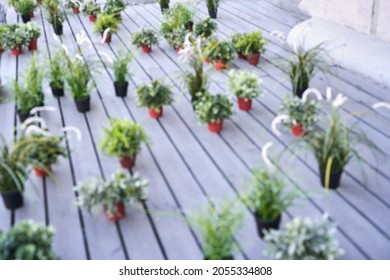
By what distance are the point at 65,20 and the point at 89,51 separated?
1.42 m

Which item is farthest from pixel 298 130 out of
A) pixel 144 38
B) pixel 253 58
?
pixel 144 38

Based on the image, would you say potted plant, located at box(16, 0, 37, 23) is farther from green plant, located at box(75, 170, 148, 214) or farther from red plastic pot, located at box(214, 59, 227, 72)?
green plant, located at box(75, 170, 148, 214)

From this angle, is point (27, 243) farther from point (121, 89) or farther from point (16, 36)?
point (16, 36)

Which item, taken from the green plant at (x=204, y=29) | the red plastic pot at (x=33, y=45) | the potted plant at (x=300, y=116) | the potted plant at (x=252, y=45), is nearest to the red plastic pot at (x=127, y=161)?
the potted plant at (x=300, y=116)

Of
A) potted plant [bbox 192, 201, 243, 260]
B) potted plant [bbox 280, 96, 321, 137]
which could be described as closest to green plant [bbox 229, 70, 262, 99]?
potted plant [bbox 280, 96, 321, 137]

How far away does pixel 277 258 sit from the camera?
86.5 inches

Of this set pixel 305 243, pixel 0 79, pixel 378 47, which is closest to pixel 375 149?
pixel 305 243

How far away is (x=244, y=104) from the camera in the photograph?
3.88 m

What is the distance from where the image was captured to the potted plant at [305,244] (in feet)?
7.09

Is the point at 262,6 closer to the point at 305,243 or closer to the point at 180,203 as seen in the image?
the point at 180,203

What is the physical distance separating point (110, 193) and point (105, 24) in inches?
134

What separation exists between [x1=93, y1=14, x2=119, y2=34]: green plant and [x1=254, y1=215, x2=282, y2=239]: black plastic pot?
3574 millimetres

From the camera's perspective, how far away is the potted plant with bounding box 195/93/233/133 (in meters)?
3.45

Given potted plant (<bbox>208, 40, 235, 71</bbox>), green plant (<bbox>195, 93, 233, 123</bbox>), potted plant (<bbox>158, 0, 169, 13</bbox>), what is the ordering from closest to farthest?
green plant (<bbox>195, 93, 233, 123</bbox>) → potted plant (<bbox>208, 40, 235, 71</bbox>) → potted plant (<bbox>158, 0, 169, 13</bbox>)
